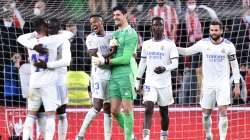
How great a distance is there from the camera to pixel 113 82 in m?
13.3

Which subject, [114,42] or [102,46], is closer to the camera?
[114,42]

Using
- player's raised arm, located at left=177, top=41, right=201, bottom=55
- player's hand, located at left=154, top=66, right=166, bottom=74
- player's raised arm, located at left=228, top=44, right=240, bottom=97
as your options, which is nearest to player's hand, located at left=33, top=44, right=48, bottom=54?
player's hand, located at left=154, top=66, right=166, bottom=74

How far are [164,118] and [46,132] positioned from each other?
192 cm

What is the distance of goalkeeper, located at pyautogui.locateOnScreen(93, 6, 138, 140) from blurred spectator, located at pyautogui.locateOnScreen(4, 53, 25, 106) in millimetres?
4239

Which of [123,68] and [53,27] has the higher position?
[53,27]

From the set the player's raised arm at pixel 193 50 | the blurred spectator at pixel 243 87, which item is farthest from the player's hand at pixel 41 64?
the blurred spectator at pixel 243 87

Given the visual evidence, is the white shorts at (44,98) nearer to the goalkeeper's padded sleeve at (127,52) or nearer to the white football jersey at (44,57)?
the white football jersey at (44,57)

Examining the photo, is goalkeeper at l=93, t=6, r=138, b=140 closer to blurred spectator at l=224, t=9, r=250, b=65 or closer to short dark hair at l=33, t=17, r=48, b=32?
short dark hair at l=33, t=17, r=48, b=32

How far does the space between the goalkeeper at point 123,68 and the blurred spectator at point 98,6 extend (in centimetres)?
473

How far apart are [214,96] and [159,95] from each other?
2.73 ft

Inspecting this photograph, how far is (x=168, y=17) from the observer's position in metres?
17.9

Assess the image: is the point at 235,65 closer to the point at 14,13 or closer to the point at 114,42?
the point at 114,42

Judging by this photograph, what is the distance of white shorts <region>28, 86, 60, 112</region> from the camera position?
508 inches

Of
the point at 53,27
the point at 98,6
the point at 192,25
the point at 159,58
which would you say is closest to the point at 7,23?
the point at 98,6
